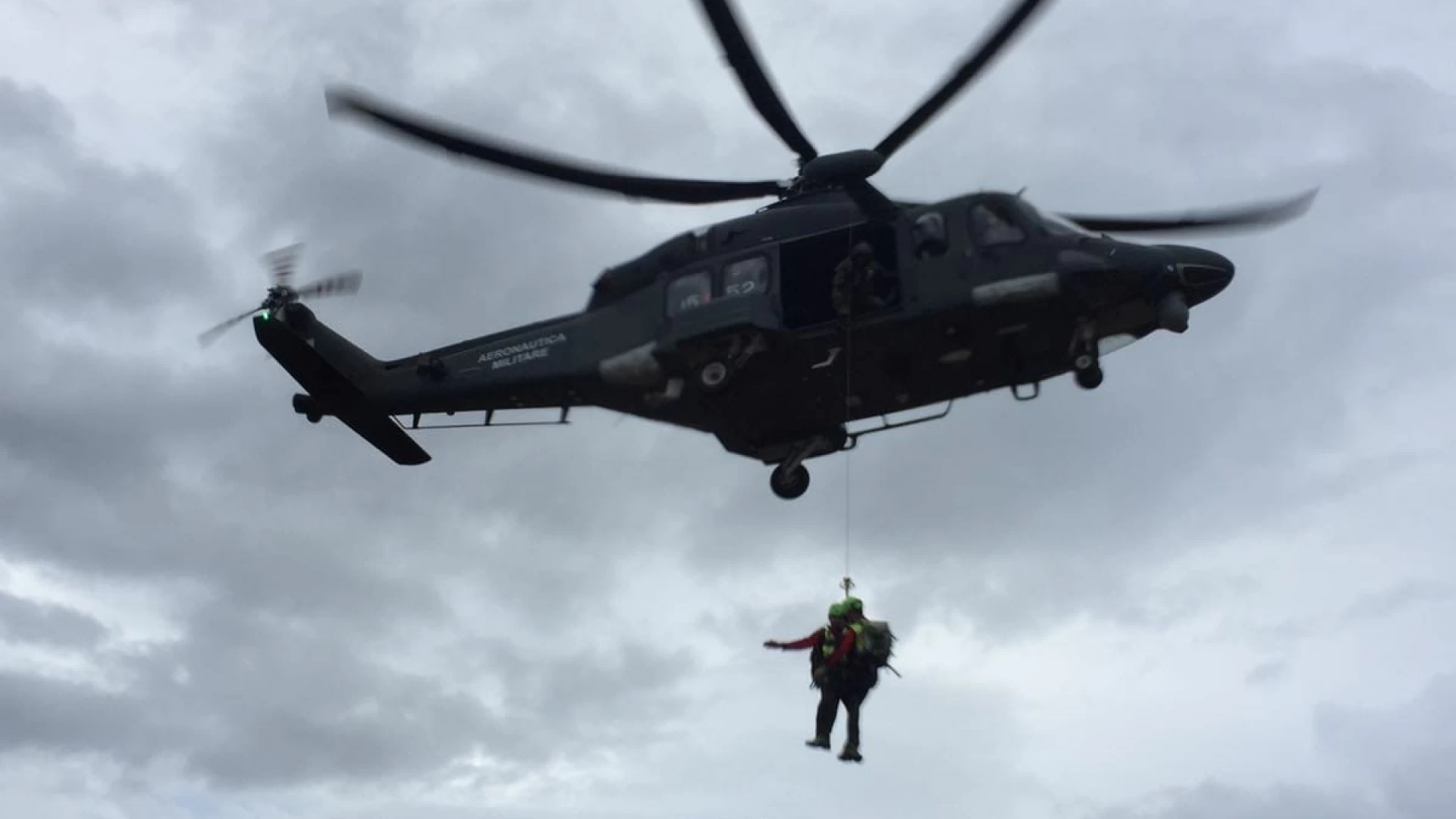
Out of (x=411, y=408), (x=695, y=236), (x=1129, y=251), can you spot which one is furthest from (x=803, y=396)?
(x=411, y=408)

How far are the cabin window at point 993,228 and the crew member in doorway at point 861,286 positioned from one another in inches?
49.6

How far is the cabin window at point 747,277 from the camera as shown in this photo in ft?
71.1

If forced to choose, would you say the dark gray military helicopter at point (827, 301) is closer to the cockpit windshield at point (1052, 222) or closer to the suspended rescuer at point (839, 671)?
the cockpit windshield at point (1052, 222)

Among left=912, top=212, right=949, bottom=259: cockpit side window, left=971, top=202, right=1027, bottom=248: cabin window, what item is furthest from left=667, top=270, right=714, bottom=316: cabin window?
left=971, top=202, right=1027, bottom=248: cabin window

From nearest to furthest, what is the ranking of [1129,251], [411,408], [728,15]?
1. [728,15]
2. [1129,251]
3. [411,408]

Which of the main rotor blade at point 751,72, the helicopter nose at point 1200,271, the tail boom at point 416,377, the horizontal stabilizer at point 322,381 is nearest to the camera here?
the main rotor blade at point 751,72

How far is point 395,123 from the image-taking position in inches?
859

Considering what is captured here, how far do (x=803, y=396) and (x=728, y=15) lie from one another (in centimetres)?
547

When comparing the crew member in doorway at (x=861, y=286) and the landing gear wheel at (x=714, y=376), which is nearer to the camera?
the crew member in doorway at (x=861, y=286)

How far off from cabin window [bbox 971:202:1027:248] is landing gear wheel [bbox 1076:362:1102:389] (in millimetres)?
1808

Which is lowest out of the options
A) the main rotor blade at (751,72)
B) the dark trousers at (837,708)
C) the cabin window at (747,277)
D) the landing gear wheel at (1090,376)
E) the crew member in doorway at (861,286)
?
the dark trousers at (837,708)

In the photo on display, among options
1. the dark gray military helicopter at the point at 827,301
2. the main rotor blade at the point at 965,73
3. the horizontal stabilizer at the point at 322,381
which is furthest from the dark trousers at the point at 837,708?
the horizontal stabilizer at the point at 322,381

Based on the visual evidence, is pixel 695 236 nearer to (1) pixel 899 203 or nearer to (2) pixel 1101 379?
(1) pixel 899 203

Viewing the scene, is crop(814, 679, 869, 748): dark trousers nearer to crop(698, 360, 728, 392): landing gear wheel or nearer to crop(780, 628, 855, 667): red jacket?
crop(780, 628, 855, 667): red jacket
